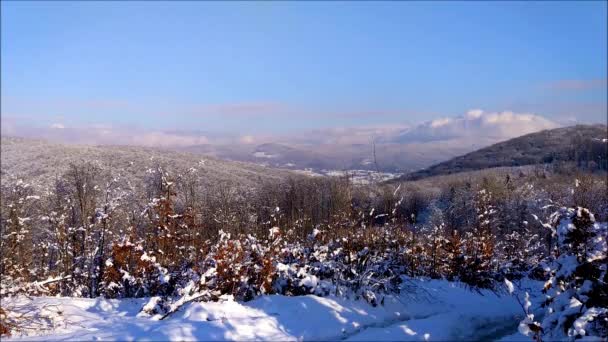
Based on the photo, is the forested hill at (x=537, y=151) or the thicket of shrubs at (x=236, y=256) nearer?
the thicket of shrubs at (x=236, y=256)

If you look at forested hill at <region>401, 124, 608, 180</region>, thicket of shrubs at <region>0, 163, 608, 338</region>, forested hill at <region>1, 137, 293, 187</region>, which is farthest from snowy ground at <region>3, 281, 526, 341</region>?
forested hill at <region>401, 124, 608, 180</region>

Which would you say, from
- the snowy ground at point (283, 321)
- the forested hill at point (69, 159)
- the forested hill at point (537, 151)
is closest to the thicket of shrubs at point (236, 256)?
the snowy ground at point (283, 321)

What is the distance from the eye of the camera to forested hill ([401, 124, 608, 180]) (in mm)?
94688

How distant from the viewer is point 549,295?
6758 mm

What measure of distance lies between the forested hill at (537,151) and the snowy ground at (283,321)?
292 ft

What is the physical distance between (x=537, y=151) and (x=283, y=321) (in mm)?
126495

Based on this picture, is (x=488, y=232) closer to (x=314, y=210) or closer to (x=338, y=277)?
(x=338, y=277)

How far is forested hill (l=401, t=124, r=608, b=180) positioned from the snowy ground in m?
88.9

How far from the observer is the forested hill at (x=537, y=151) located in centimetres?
9469

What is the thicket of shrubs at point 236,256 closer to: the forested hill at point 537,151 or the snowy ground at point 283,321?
the snowy ground at point 283,321

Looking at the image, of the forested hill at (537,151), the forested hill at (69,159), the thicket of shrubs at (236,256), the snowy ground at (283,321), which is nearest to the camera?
the snowy ground at (283,321)

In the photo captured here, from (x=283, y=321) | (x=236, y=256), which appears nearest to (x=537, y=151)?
(x=236, y=256)

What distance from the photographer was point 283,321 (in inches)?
296

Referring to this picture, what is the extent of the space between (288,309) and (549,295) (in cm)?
384
